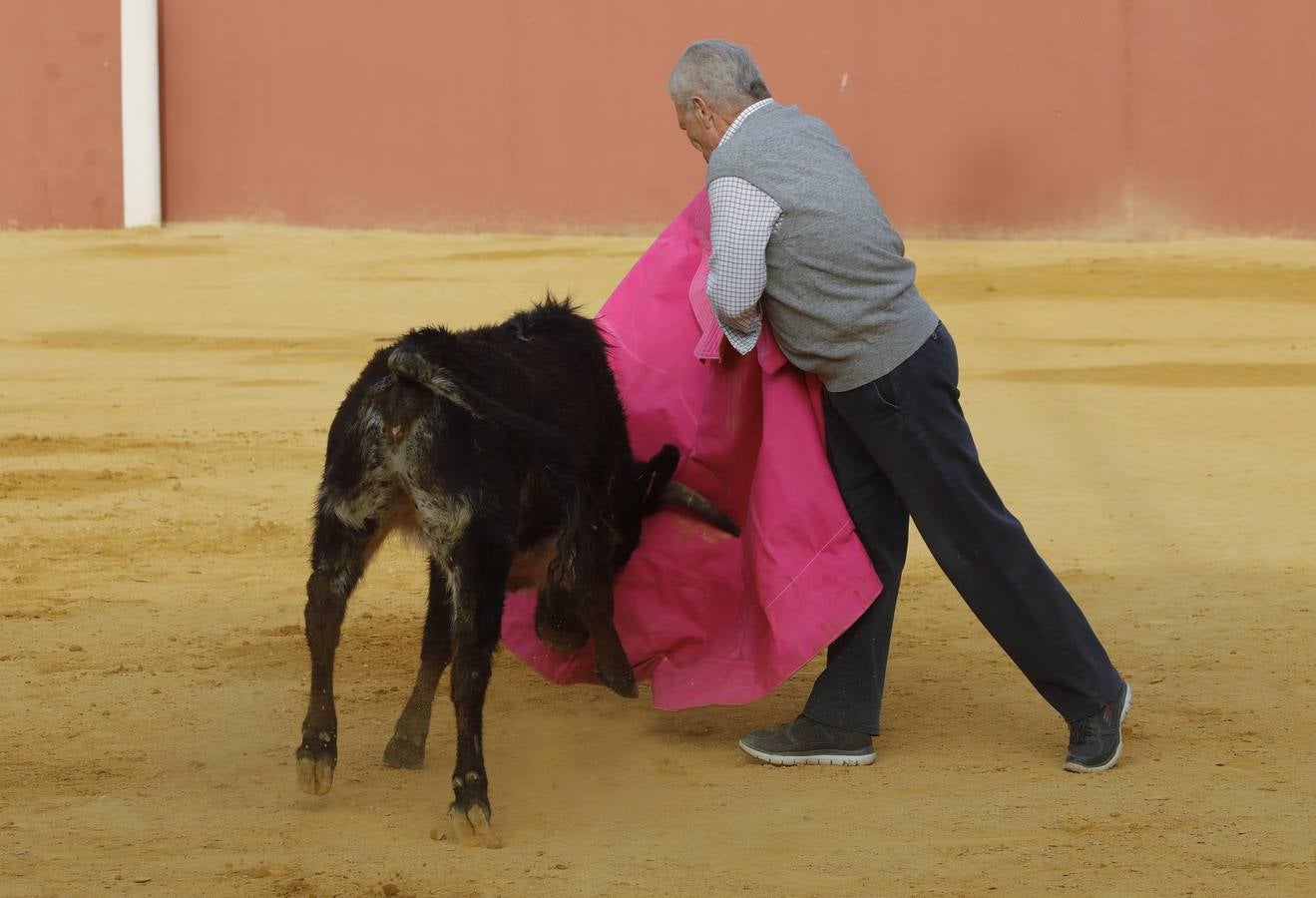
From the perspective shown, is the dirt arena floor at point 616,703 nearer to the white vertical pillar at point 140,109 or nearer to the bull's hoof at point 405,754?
the bull's hoof at point 405,754

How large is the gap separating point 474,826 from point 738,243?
147 cm

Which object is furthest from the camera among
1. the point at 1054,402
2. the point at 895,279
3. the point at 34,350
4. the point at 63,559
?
the point at 34,350

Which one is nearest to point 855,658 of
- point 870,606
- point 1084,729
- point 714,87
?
point 870,606

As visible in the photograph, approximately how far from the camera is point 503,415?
4.00 meters

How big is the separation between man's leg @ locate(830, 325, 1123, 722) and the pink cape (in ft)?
0.68

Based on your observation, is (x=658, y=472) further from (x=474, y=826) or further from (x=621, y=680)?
(x=474, y=826)

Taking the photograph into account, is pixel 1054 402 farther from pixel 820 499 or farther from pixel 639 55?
pixel 639 55

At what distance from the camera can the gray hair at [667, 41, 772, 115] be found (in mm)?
4289

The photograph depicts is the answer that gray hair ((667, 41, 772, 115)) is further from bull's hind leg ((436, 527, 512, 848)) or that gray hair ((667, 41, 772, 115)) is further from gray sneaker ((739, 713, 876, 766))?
gray sneaker ((739, 713, 876, 766))

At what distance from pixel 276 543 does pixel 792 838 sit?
3706 mm

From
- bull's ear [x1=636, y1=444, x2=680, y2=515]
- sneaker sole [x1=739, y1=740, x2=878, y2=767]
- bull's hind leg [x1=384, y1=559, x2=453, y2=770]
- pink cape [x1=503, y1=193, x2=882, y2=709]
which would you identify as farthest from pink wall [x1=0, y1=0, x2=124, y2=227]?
sneaker sole [x1=739, y1=740, x2=878, y2=767]

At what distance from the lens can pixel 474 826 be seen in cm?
389

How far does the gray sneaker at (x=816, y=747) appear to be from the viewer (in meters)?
4.58

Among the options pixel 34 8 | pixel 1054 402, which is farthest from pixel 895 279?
pixel 34 8
